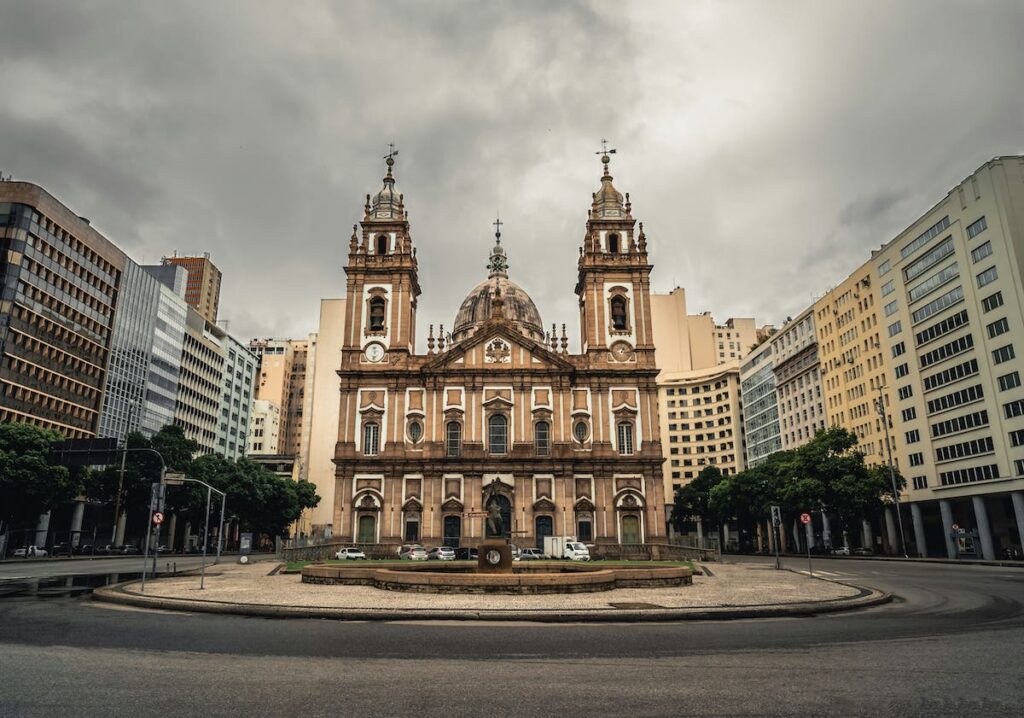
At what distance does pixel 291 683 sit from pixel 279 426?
141495 millimetres

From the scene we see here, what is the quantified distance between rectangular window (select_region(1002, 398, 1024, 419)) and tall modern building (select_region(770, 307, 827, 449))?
98.4 ft

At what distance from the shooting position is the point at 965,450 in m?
53.5

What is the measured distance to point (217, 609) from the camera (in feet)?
54.0

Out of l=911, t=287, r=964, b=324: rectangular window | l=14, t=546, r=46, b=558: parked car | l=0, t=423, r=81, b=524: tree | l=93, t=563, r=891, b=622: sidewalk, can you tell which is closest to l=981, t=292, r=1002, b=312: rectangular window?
l=911, t=287, r=964, b=324: rectangular window

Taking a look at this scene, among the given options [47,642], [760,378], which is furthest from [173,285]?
[47,642]

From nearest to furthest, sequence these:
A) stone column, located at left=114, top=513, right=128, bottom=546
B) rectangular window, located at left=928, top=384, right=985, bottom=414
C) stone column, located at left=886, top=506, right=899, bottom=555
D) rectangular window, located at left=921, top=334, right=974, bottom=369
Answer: rectangular window, located at left=928, top=384, right=985, bottom=414, rectangular window, located at left=921, top=334, right=974, bottom=369, stone column, located at left=886, top=506, right=899, bottom=555, stone column, located at left=114, top=513, right=128, bottom=546

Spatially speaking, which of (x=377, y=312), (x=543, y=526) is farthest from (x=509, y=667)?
(x=377, y=312)

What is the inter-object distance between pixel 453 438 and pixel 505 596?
37.8 m

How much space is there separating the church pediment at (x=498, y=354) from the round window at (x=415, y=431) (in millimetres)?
4410

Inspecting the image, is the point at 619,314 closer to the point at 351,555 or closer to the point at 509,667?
the point at 351,555

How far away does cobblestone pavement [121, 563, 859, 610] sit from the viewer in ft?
55.3

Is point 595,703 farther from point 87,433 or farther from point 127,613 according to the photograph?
point 87,433

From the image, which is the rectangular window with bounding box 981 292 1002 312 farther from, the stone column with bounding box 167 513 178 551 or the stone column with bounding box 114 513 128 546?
the stone column with bounding box 167 513 178 551

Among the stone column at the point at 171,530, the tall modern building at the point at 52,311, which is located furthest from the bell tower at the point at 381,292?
the stone column at the point at 171,530
